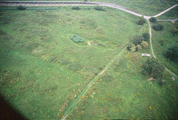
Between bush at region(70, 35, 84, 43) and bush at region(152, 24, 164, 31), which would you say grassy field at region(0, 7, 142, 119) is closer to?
bush at region(70, 35, 84, 43)

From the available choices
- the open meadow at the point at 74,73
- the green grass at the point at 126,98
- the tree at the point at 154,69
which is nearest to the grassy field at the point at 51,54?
the open meadow at the point at 74,73

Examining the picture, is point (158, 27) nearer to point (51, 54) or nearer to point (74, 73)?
point (74, 73)

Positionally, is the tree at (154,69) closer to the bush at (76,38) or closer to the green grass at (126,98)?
the green grass at (126,98)

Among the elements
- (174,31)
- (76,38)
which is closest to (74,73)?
(76,38)

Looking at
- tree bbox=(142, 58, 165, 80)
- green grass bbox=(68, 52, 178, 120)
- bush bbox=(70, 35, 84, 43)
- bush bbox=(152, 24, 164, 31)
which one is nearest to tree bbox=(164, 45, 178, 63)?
green grass bbox=(68, 52, 178, 120)

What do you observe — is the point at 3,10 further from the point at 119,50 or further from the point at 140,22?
the point at 140,22

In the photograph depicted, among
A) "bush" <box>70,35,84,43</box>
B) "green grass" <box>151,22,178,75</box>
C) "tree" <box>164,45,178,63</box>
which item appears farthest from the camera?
"bush" <box>70,35,84,43</box>
